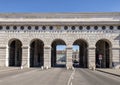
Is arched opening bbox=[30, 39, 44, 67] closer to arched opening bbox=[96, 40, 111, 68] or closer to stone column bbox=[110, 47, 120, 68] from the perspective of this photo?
arched opening bbox=[96, 40, 111, 68]

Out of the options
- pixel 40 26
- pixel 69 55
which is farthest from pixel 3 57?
pixel 69 55

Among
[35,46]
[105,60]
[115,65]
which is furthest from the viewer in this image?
[35,46]

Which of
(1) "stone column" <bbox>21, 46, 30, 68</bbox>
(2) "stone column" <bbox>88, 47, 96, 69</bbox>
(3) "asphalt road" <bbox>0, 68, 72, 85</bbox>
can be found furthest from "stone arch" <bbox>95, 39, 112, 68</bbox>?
(3) "asphalt road" <bbox>0, 68, 72, 85</bbox>

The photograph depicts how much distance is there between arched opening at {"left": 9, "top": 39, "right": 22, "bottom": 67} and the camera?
68.0 metres

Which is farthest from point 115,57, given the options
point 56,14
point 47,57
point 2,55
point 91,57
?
point 2,55

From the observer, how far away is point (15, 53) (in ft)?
229

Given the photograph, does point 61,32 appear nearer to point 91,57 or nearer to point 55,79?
point 91,57

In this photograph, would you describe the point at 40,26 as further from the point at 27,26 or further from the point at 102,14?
the point at 102,14

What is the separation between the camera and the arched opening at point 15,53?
68.0m

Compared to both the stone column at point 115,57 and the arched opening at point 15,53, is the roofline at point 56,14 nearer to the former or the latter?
the arched opening at point 15,53

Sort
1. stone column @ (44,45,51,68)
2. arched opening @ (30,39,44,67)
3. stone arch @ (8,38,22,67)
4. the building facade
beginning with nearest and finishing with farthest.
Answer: the building facade
stone column @ (44,45,51,68)
stone arch @ (8,38,22,67)
arched opening @ (30,39,44,67)

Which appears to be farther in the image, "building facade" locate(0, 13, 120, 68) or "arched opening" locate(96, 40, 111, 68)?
"arched opening" locate(96, 40, 111, 68)

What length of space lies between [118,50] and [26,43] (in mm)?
22319

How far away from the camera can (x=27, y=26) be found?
62.9 meters
